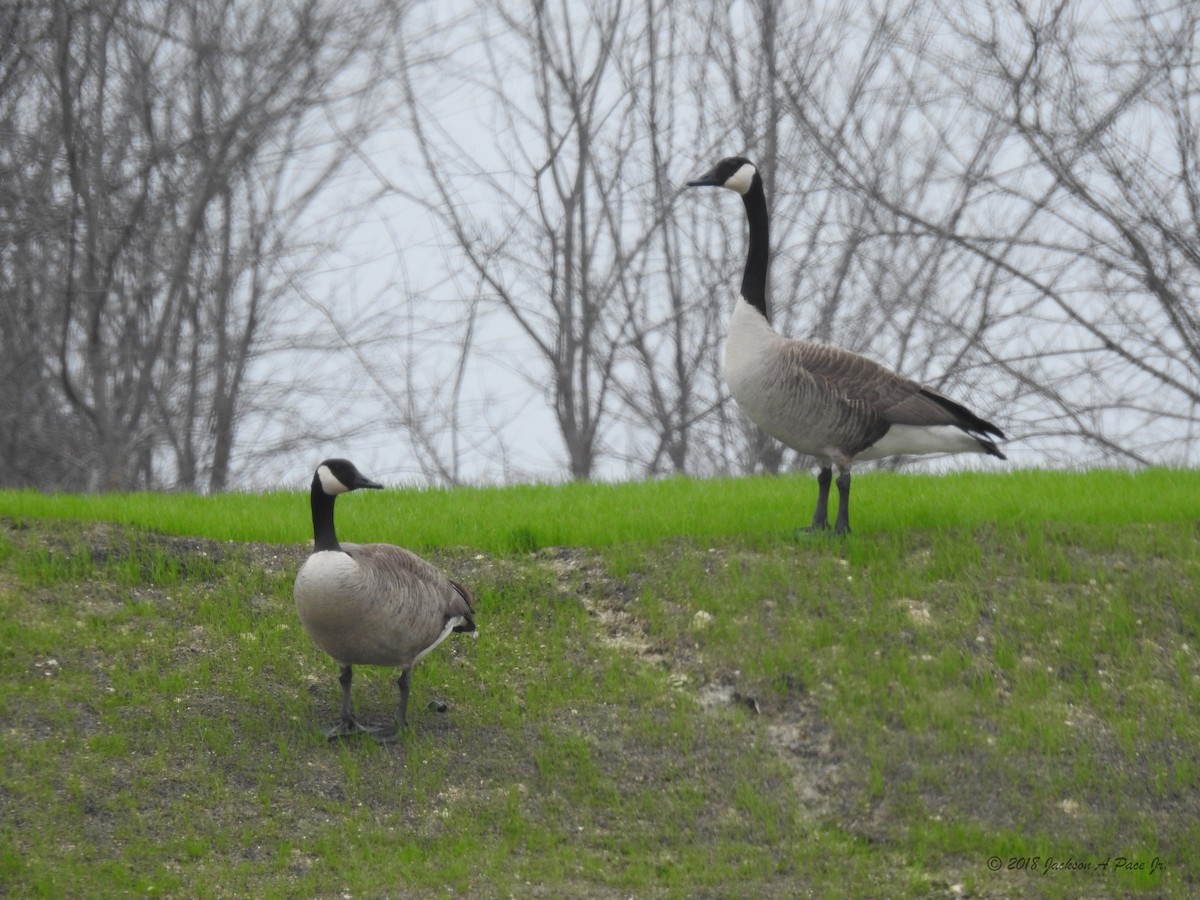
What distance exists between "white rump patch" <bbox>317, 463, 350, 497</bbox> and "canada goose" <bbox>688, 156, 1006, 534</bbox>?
11.6 feet

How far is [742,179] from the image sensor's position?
1116 cm

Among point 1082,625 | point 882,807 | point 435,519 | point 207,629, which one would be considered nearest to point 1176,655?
point 1082,625

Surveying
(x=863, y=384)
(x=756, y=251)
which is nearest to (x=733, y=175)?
(x=756, y=251)

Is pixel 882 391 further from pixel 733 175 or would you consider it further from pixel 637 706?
pixel 637 706

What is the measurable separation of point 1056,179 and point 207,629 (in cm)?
1169

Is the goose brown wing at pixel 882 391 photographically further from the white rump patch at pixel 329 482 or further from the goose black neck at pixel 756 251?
the white rump patch at pixel 329 482

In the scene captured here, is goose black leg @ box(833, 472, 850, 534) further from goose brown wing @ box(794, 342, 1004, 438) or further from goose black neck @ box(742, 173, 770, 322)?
goose black neck @ box(742, 173, 770, 322)

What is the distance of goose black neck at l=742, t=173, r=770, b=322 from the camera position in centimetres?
1070

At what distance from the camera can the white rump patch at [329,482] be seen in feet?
26.4

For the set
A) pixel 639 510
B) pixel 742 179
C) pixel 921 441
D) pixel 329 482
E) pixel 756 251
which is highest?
pixel 742 179

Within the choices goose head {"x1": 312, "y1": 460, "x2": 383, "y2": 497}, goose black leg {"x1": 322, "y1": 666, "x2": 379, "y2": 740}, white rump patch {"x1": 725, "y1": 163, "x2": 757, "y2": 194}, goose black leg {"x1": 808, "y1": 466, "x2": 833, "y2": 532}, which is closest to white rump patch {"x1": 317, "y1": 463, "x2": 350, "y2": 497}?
goose head {"x1": 312, "y1": 460, "x2": 383, "y2": 497}

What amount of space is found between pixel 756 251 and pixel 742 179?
63 cm

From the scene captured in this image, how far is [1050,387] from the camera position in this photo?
17.4 metres

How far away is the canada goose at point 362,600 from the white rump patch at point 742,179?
14.6 ft
